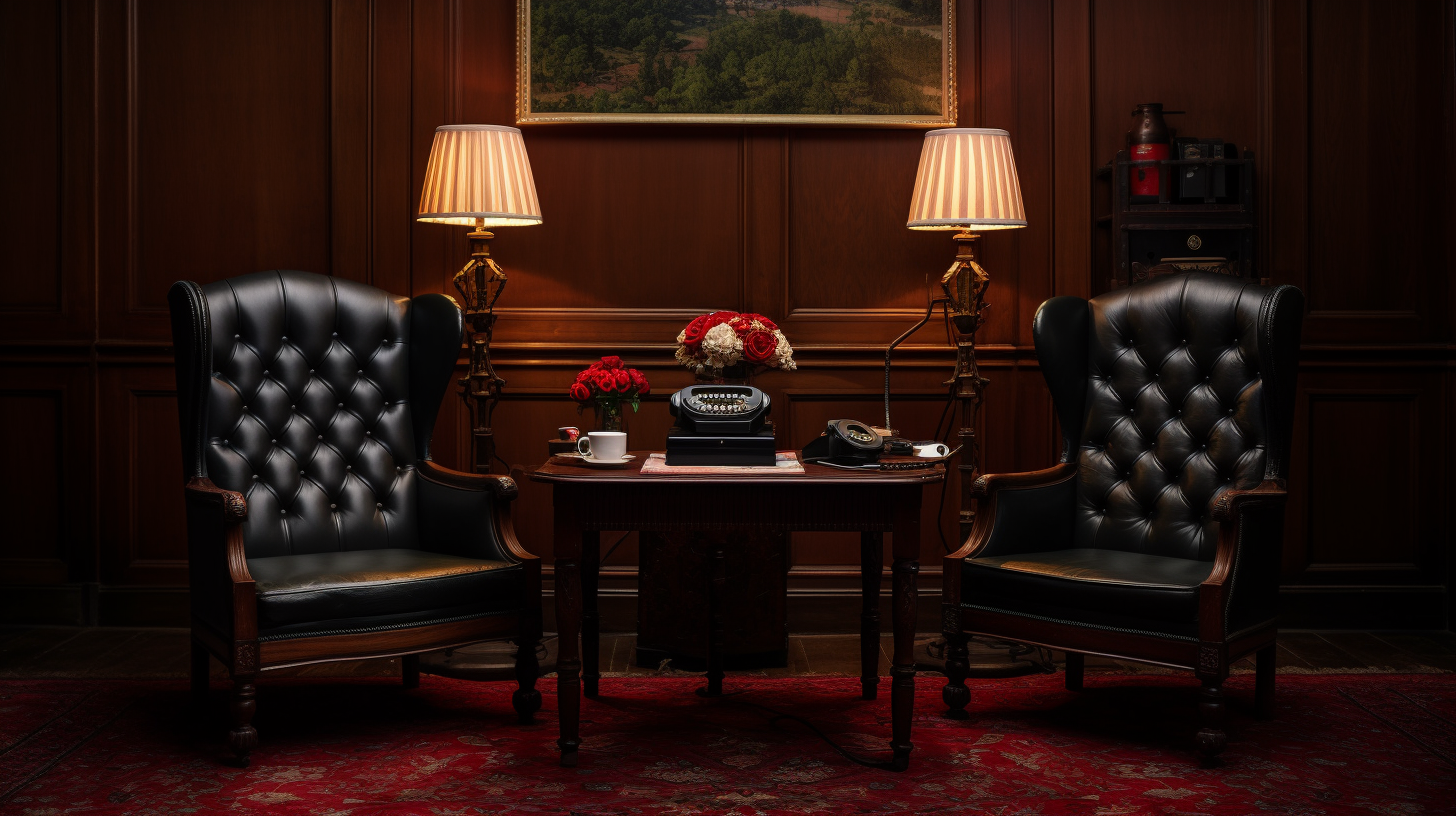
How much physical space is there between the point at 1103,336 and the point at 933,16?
57.3 inches

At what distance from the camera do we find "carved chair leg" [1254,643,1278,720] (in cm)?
312

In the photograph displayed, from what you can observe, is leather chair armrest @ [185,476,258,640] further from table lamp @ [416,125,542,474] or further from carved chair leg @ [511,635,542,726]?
table lamp @ [416,125,542,474]

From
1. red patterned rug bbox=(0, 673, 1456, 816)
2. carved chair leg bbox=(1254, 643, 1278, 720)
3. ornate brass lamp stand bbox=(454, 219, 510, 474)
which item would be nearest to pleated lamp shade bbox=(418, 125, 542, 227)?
ornate brass lamp stand bbox=(454, 219, 510, 474)

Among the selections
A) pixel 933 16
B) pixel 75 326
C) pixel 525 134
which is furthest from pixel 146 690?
pixel 933 16

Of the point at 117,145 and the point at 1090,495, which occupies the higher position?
the point at 117,145

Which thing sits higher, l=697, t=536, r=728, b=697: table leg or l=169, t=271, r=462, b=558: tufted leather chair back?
l=169, t=271, r=462, b=558: tufted leather chair back

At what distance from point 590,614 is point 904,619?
3.34 ft

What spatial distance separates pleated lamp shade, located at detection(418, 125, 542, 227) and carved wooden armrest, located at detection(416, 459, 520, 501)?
0.79 metres

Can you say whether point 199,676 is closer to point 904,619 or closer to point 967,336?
point 904,619

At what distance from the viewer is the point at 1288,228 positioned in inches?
164

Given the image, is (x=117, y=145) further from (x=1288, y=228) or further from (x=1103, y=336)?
(x=1288, y=228)

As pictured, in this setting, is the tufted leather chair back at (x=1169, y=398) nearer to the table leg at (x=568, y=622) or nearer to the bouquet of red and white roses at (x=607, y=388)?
the bouquet of red and white roses at (x=607, y=388)

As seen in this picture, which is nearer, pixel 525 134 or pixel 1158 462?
pixel 1158 462

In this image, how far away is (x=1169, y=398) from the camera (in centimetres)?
336
